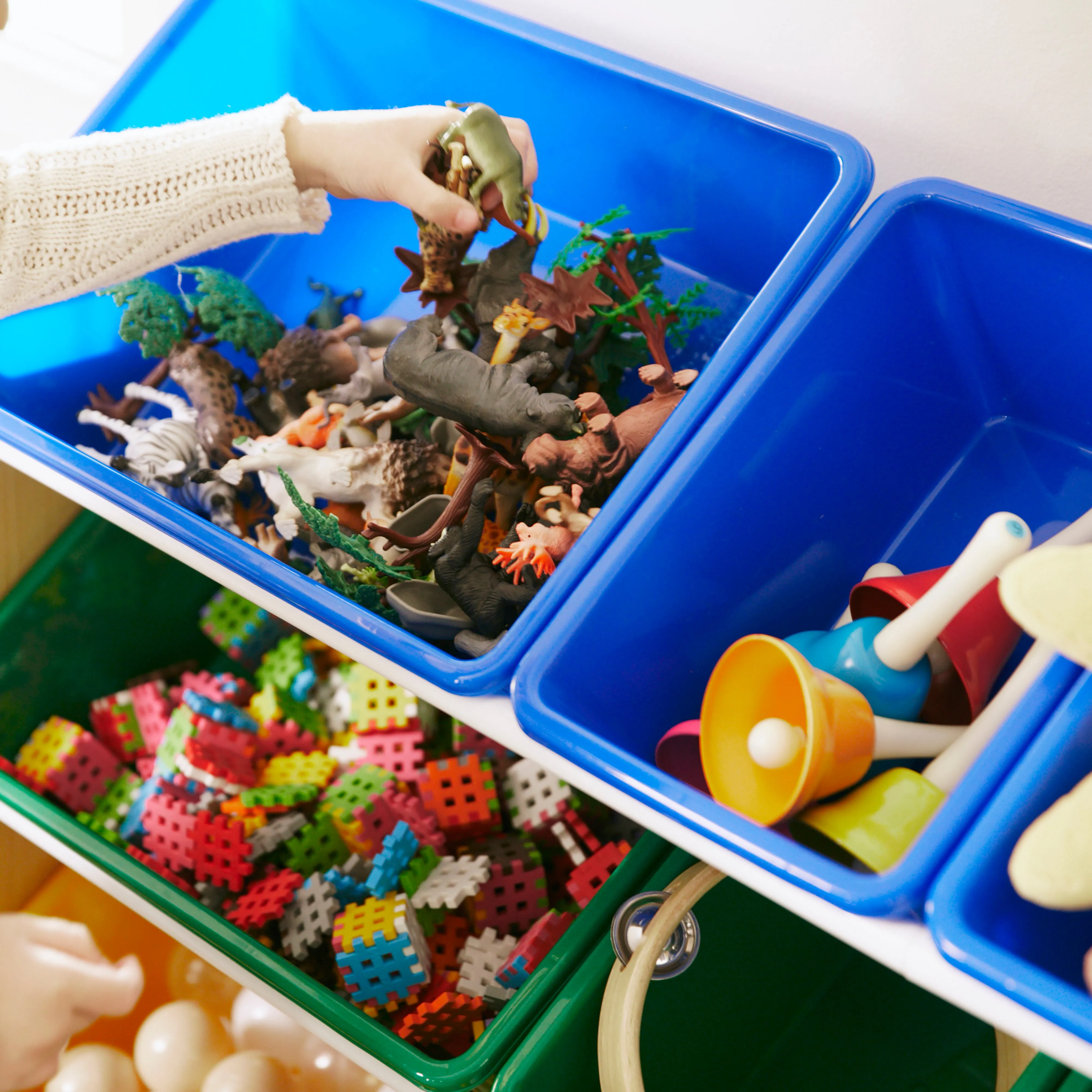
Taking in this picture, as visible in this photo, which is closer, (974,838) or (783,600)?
(974,838)

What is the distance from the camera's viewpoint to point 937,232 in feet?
2.63

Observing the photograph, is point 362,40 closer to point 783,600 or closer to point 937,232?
point 937,232

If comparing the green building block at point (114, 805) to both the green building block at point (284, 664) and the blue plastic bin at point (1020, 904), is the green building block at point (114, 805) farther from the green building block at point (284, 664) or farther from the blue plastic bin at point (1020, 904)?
the blue plastic bin at point (1020, 904)

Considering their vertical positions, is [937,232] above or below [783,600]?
above

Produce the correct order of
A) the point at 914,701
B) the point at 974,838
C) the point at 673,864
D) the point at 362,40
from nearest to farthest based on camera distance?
the point at 974,838 → the point at 914,701 → the point at 673,864 → the point at 362,40

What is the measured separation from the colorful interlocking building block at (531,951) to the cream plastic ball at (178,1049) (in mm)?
303

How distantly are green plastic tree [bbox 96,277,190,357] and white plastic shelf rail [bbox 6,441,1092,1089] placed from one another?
0.66 feet

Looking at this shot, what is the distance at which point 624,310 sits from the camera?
32.6 inches

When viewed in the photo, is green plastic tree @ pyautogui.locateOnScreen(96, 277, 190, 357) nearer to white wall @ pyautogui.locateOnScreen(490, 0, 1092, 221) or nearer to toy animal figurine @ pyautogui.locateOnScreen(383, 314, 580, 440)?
toy animal figurine @ pyautogui.locateOnScreen(383, 314, 580, 440)

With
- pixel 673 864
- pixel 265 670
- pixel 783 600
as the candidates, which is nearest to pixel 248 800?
pixel 265 670

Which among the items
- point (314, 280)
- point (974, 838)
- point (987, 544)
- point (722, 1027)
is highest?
point (987, 544)

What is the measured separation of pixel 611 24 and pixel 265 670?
0.81 meters

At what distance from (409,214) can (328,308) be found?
0.15 m

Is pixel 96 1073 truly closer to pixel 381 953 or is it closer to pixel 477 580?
pixel 381 953
